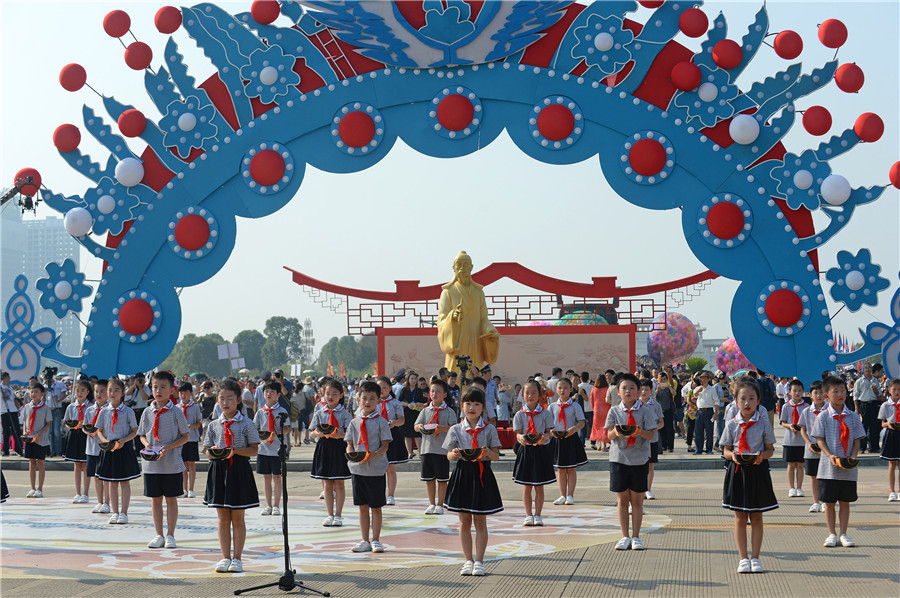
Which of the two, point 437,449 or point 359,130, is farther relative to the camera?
point 359,130

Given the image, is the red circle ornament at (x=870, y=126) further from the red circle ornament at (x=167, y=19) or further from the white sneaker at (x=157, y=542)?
the white sneaker at (x=157, y=542)

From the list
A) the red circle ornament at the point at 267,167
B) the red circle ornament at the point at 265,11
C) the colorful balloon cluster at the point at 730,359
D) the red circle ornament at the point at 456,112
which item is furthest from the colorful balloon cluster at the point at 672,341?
the red circle ornament at the point at 265,11

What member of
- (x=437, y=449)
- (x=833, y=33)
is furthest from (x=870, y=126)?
→ (x=437, y=449)

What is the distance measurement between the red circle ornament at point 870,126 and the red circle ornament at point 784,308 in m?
3.20

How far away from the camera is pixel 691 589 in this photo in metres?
7.72

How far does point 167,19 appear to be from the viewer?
748 inches

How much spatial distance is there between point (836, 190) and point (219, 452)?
1324 centimetres

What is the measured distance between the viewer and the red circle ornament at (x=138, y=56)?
1902 cm

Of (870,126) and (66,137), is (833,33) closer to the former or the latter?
(870,126)

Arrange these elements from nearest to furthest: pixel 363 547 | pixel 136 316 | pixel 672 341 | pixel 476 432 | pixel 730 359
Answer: pixel 476 432
pixel 363 547
pixel 136 316
pixel 730 359
pixel 672 341

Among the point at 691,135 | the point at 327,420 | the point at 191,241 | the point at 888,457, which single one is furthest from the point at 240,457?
the point at 691,135

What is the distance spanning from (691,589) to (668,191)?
11627 millimetres

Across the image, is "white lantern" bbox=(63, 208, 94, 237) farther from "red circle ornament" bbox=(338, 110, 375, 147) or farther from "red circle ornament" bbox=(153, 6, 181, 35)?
"red circle ornament" bbox=(338, 110, 375, 147)

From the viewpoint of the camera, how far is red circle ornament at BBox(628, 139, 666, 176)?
A: 1803cm
